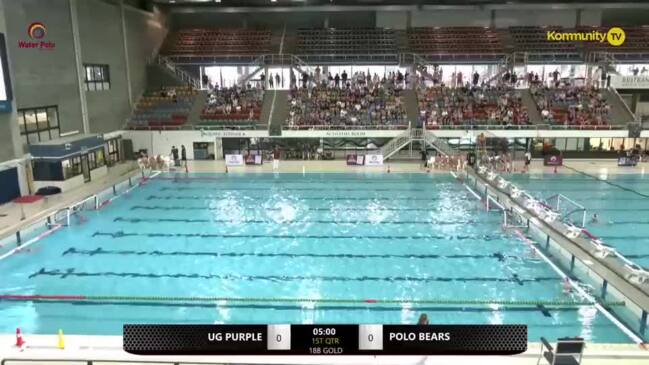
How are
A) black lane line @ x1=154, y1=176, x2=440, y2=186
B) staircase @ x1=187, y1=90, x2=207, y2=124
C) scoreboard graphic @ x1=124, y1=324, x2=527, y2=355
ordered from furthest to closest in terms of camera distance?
staircase @ x1=187, y1=90, x2=207, y2=124 → black lane line @ x1=154, y1=176, x2=440, y2=186 → scoreboard graphic @ x1=124, y1=324, x2=527, y2=355

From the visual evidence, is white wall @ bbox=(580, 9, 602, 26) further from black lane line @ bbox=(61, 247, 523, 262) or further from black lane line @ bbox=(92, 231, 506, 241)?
black lane line @ bbox=(61, 247, 523, 262)

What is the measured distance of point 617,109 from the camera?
2623 centimetres

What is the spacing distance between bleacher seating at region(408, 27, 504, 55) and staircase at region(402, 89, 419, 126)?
4.11 m

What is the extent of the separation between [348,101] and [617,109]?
47.6ft

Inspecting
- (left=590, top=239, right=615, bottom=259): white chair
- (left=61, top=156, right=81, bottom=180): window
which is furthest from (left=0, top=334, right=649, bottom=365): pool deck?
(left=61, top=156, right=81, bottom=180): window

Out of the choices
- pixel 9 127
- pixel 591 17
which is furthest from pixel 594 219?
pixel 591 17

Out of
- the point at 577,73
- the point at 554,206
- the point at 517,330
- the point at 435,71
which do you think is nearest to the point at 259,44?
the point at 435,71

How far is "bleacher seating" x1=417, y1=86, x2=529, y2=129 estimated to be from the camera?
81.9ft

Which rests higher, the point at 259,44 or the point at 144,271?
the point at 259,44

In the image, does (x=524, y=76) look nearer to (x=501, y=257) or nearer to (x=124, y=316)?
(x=501, y=257)

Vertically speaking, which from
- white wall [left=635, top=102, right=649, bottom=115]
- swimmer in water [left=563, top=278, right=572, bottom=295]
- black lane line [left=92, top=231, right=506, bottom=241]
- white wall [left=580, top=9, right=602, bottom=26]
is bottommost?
swimmer in water [left=563, top=278, right=572, bottom=295]

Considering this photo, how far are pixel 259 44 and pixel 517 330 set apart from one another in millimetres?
29711

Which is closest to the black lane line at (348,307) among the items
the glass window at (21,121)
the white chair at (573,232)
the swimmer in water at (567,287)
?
the swimmer in water at (567,287)

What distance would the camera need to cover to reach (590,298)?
945 centimetres
